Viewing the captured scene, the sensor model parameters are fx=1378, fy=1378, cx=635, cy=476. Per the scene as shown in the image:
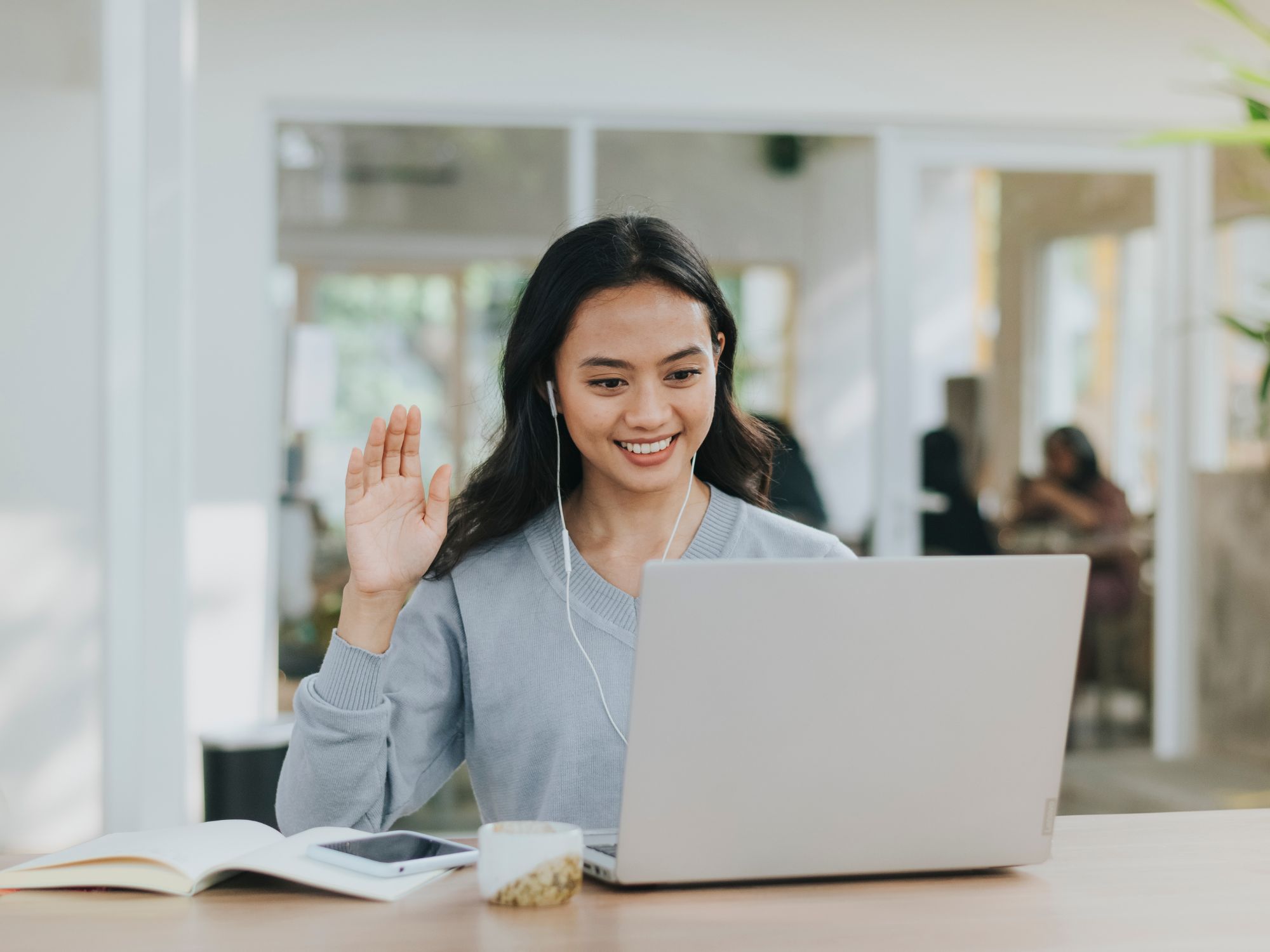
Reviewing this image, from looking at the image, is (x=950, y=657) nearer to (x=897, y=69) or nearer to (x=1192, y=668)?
(x=897, y=69)

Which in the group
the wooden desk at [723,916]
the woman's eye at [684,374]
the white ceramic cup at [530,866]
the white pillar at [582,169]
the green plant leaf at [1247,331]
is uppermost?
the white pillar at [582,169]

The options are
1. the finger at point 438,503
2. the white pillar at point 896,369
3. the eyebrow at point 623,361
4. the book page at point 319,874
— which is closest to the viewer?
the book page at point 319,874

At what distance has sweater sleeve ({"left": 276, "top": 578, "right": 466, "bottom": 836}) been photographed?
1.55 m

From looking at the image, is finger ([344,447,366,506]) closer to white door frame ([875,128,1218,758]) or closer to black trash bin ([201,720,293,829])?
black trash bin ([201,720,293,829])

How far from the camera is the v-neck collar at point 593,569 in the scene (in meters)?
1.81

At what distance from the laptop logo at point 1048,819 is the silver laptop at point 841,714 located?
1cm

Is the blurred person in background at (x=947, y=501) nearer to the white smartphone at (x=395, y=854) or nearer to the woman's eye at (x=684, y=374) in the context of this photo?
the woman's eye at (x=684, y=374)

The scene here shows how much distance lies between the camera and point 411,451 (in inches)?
65.9

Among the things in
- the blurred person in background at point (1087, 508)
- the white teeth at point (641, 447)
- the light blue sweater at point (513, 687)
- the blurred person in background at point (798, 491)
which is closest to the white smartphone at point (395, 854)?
the light blue sweater at point (513, 687)

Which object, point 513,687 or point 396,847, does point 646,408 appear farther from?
point 396,847

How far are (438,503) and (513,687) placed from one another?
0.91ft

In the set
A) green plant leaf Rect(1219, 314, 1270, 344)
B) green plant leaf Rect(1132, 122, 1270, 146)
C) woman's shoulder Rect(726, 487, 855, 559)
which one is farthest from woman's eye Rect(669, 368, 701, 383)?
green plant leaf Rect(1219, 314, 1270, 344)

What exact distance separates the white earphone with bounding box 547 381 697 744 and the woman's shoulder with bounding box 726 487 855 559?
0.27ft

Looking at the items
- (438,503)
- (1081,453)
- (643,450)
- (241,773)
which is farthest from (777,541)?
(1081,453)
